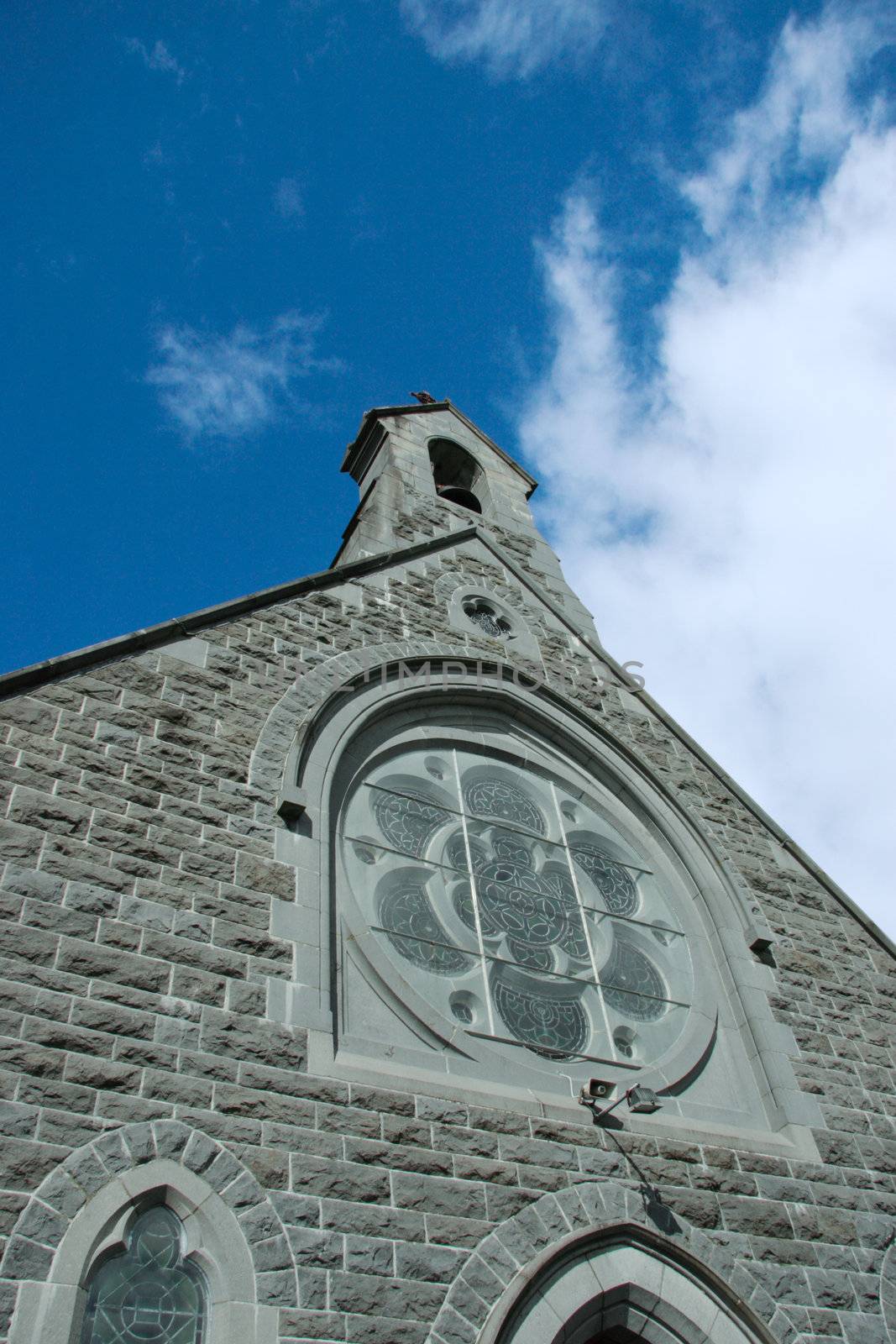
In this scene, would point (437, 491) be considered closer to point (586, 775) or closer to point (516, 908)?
point (586, 775)

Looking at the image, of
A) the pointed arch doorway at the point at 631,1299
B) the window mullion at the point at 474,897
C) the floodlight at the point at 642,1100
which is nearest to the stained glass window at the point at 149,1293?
the pointed arch doorway at the point at 631,1299

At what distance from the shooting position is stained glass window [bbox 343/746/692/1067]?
762cm

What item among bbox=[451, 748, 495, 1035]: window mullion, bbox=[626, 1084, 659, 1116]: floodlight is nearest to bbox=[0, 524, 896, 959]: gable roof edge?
bbox=[451, 748, 495, 1035]: window mullion

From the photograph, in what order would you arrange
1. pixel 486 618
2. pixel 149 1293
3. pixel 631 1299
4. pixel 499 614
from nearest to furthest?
pixel 149 1293, pixel 631 1299, pixel 486 618, pixel 499 614

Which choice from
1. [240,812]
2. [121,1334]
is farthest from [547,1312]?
[240,812]

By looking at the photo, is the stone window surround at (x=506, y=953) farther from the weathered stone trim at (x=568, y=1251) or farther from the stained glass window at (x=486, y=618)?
the stained glass window at (x=486, y=618)

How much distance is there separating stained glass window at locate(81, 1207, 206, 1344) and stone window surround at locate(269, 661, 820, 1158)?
1194 millimetres

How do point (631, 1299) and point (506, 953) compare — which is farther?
point (506, 953)

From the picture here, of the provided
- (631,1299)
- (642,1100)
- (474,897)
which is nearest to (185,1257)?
(631,1299)

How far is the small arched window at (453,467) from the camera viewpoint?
566 inches

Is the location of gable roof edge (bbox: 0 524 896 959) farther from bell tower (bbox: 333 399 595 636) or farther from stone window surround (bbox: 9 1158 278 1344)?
stone window surround (bbox: 9 1158 278 1344)

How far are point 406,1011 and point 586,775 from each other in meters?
3.47

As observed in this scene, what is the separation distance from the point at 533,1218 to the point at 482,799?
134 inches

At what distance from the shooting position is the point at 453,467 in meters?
14.7
